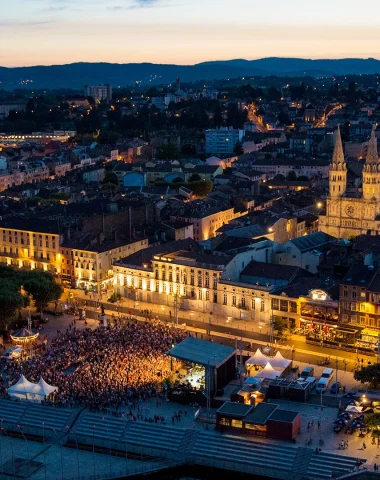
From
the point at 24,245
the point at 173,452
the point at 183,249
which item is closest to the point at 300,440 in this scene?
the point at 173,452

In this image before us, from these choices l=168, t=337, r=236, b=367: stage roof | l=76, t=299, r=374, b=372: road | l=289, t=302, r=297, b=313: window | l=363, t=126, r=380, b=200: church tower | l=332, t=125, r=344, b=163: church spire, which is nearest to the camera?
l=168, t=337, r=236, b=367: stage roof

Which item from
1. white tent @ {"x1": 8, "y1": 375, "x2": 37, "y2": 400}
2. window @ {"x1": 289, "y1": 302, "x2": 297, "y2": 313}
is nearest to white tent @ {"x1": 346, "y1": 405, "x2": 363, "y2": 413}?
window @ {"x1": 289, "y1": 302, "x2": 297, "y2": 313}

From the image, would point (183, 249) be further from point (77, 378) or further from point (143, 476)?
point (143, 476)

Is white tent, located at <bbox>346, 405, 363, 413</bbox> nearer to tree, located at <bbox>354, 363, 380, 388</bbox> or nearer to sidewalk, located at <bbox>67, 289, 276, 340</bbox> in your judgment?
tree, located at <bbox>354, 363, 380, 388</bbox>

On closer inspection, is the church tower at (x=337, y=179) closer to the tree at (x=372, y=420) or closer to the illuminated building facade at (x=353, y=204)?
the illuminated building facade at (x=353, y=204)

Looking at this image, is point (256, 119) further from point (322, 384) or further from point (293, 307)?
point (322, 384)

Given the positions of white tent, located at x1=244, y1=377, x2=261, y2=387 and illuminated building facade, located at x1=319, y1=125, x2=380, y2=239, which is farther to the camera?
illuminated building facade, located at x1=319, y1=125, x2=380, y2=239

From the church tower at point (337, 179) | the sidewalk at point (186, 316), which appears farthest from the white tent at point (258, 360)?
the church tower at point (337, 179)

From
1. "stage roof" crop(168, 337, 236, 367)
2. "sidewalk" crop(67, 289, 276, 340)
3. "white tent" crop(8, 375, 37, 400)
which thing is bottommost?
"sidewalk" crop(67, 289, 276, 340)

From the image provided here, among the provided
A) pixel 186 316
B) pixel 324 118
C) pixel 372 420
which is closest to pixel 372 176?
pixel 186 316
